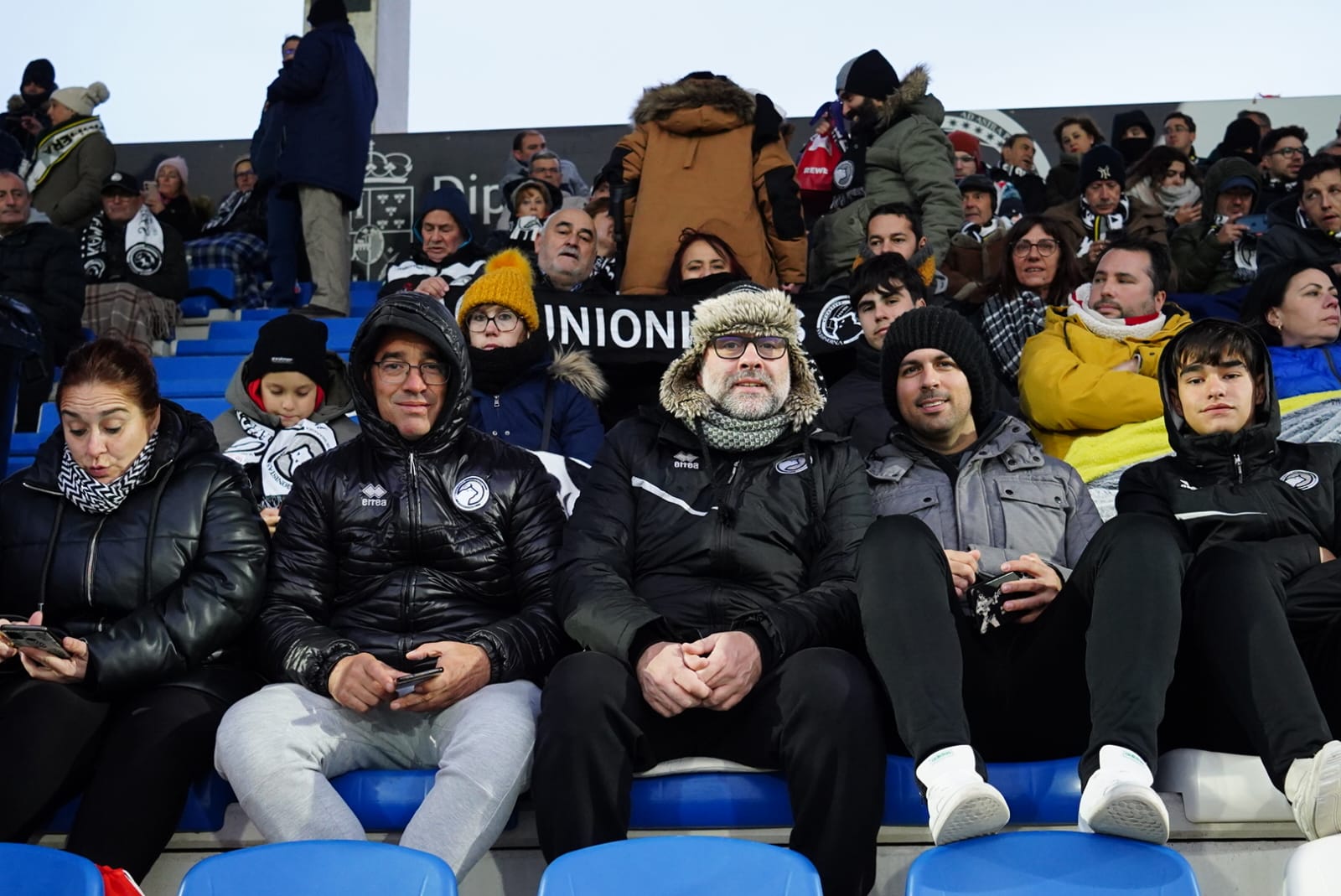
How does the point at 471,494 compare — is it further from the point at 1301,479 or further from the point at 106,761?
the point at 1301,479

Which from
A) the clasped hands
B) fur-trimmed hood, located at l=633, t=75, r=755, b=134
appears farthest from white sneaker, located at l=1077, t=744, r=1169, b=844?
fur-trimmed hood, located at l=633, t=75, r=755, b=134

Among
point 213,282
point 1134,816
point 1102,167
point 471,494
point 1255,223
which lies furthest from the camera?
point 213,282

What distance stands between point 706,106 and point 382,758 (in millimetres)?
3107

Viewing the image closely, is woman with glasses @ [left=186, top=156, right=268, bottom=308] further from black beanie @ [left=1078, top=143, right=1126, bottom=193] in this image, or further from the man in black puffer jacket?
the man in black puffer jacket

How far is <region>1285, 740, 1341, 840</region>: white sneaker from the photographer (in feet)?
6.32

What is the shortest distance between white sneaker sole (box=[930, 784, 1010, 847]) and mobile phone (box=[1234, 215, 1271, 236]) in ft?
15.6

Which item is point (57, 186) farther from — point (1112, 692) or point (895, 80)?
point (1112, 692)

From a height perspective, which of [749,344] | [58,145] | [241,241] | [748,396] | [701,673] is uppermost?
[58,145]

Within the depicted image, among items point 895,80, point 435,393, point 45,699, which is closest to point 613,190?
point 895,80

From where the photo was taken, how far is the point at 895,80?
5535 millimetres

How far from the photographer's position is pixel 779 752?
2424 mm

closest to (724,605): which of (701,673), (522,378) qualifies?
(701,673)

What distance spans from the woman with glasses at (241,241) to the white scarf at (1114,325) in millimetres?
4593

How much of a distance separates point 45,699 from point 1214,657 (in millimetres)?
2009
